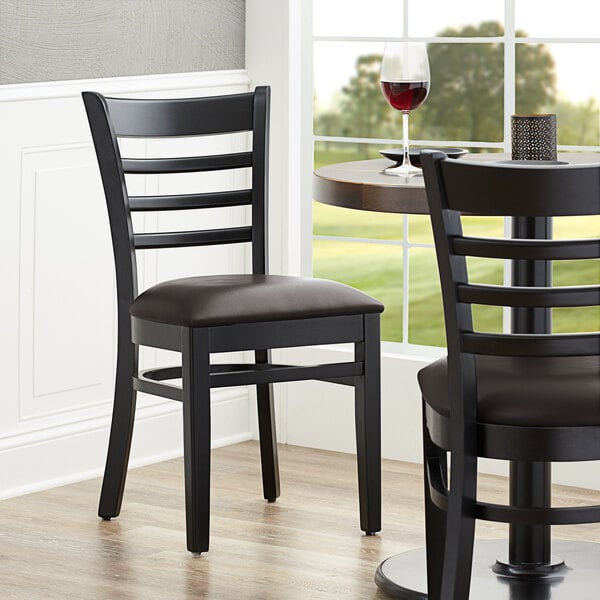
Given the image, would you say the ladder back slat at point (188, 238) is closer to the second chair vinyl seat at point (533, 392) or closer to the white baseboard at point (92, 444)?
the white baseboard at point (92, 444)

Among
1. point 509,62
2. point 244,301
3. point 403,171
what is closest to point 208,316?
point 244,301

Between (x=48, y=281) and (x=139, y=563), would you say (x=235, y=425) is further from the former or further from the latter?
(x=139, y=563)

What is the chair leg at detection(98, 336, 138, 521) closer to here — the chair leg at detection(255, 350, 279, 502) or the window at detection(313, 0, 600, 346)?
the chair leg at detection(255, 350, 279, 502)

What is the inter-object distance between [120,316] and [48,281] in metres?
0.45

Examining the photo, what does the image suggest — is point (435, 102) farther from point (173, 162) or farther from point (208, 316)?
point (208, 316)

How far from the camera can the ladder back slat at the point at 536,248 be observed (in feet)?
7.50

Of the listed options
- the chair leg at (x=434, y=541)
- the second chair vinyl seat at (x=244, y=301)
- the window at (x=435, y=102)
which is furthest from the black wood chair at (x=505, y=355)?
the window at (x=435, y=102)

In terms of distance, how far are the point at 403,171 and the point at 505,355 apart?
685 mm

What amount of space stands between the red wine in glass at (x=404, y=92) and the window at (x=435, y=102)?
8751 millimetres

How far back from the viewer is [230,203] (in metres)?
3.57

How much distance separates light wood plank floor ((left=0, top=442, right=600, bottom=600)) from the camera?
3025 mm

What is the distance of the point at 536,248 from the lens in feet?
7.52

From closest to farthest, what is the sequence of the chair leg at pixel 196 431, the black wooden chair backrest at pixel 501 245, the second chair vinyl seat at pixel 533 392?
the black wooden chair backrest at pixel 501 245
the second chair vinyl seat at pixel 533 392
the chair leg at pixel 196 431

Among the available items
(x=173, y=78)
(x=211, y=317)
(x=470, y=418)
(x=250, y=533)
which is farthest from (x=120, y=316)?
(x=470, y=418)
